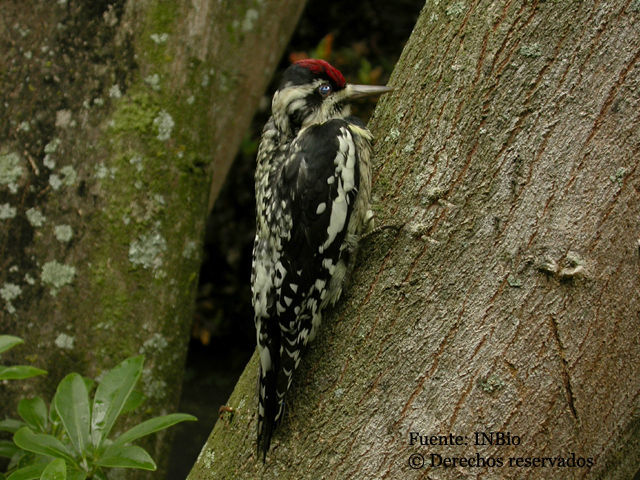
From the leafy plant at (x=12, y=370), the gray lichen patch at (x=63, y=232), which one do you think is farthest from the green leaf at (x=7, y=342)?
the gray lichen patch at (x=63, y=232)

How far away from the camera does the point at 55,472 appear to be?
1.49m

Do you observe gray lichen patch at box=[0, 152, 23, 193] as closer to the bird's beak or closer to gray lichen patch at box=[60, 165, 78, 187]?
gray lichen patch at box=[60, 165, 78, 187]

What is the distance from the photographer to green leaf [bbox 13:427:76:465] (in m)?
1.68

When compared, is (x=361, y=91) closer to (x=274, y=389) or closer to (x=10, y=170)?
(x=274, y=389)

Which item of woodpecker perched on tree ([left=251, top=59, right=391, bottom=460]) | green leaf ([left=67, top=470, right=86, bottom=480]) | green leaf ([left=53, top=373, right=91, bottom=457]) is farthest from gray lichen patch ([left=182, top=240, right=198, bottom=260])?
green leaf ([left=67, top=470, right=86, bottom=480])

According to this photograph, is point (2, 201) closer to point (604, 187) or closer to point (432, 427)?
point (432, 427)

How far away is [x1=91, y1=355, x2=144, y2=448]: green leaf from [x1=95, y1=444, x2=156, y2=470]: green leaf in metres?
0.06

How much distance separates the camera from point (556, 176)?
4.62ft

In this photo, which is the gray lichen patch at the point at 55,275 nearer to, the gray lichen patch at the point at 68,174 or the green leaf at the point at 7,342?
the gray lichen patch at the point at 68,174

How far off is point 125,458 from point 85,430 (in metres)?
0.19

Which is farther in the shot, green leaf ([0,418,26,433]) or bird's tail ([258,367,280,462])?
green leaf ([0,418,26,433])

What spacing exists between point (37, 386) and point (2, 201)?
72cm

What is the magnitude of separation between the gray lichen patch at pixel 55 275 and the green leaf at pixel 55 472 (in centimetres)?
93

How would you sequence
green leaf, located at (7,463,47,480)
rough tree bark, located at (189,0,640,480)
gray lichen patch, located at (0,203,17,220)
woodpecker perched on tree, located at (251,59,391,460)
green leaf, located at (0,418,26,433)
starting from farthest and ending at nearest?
gray lichen patch, located at (0,203,17,220) → green leaf, located at (0,418,26,433) → woodpecker perched on tree, located at (251,59,391,460) → green leaf, located at (7,463,47,480) → rough tree bark, located at (189,0,640,480)
